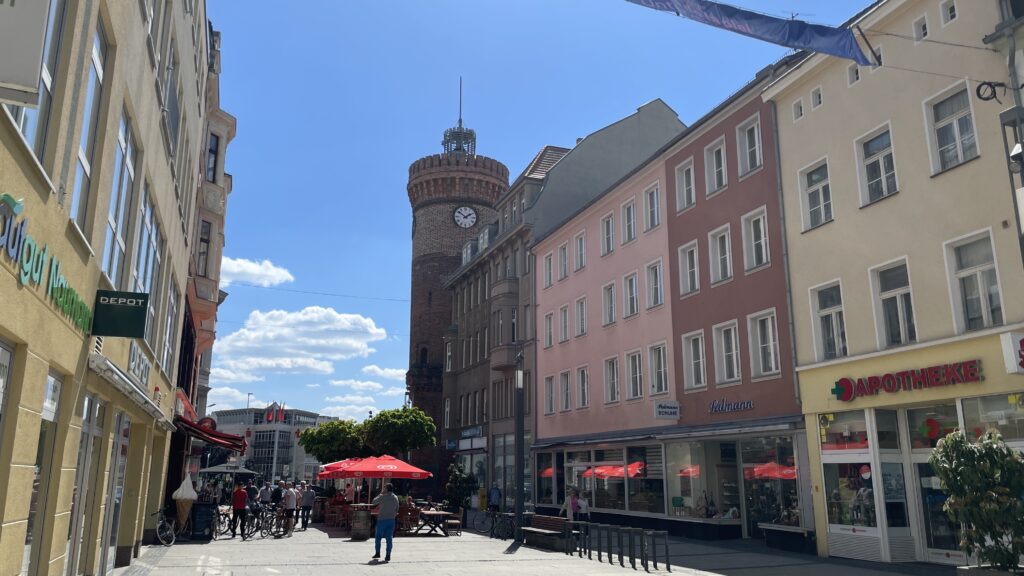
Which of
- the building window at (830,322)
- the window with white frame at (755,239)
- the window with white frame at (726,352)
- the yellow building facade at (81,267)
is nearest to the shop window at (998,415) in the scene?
the building window at (830,322)

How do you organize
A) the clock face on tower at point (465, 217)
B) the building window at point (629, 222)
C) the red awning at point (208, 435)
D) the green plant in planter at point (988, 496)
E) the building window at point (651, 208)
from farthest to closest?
the clock face on tower at point (465, 217) < the building window at point (629, 222) < the building window at point (651, 208) < the red awning at point (208, 435) < the green plant in planter at point (988, 496)

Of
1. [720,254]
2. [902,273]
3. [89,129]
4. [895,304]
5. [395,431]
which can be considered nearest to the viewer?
[89,129]

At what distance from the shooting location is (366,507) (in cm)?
2744

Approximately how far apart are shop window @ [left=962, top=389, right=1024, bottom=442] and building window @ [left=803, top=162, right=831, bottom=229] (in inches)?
241

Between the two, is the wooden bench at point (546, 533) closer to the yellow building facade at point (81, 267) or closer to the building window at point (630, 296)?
the building window at point (630, 296)

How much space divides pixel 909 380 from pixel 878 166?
5.20 meters

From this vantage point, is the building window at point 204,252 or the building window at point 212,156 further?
the building window at point 204,252

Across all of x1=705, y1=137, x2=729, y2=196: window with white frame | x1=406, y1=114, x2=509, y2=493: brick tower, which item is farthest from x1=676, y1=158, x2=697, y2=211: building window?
x1=406, y1=114, x2=509, y2=493: brick tower

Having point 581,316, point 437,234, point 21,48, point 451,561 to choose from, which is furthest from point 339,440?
point 21,48

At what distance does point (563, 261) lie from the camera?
121 feet

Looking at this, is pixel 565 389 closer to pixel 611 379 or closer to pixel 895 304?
pixel 611 379

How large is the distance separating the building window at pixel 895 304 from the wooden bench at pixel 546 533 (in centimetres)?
929

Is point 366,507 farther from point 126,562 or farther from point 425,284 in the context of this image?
point 425,284

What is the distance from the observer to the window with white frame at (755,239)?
75.3 feet
